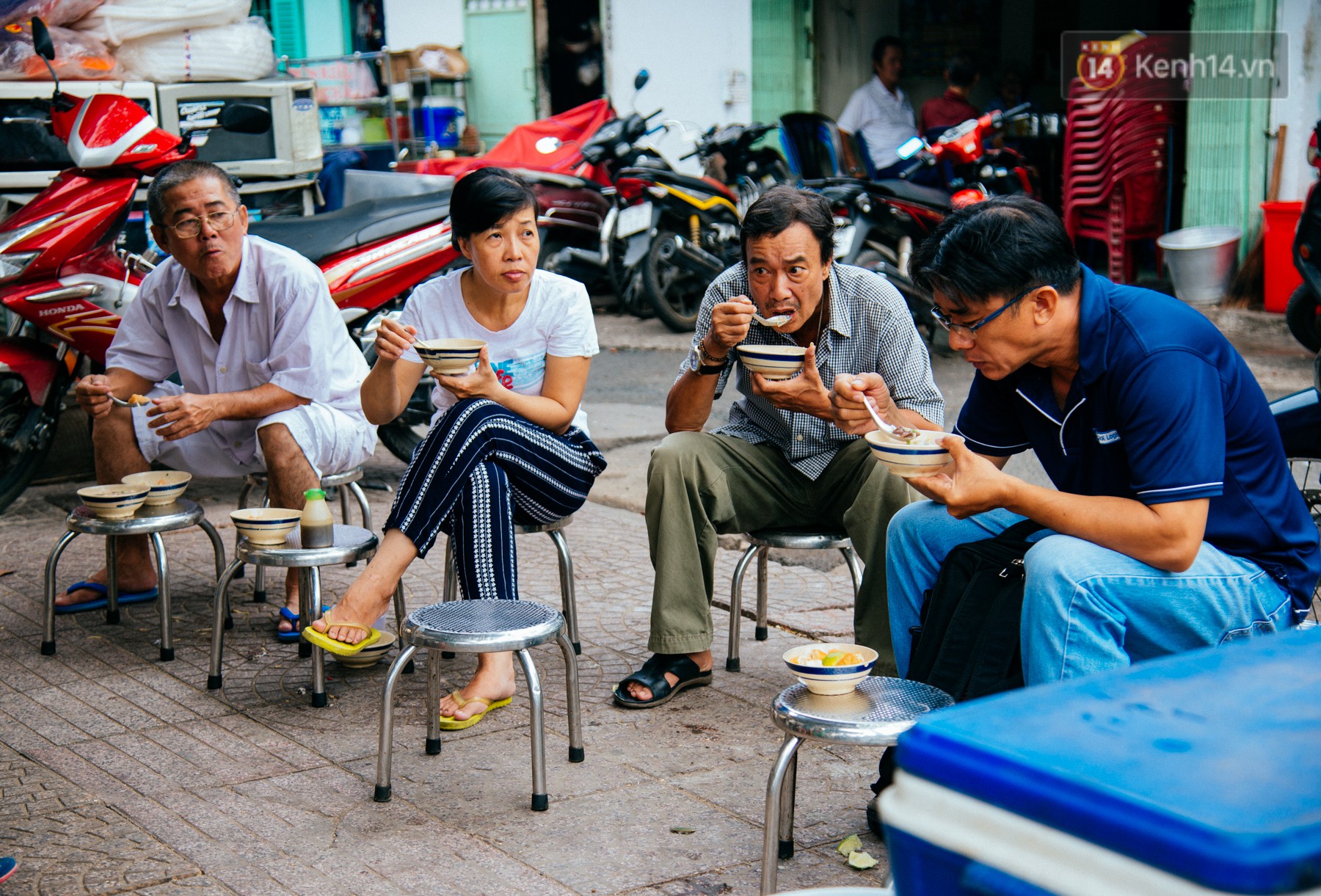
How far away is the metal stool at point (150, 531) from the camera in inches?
152

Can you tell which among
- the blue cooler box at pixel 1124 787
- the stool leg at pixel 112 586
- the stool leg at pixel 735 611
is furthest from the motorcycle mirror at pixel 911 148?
the blue cooler box at pixel 1124 787

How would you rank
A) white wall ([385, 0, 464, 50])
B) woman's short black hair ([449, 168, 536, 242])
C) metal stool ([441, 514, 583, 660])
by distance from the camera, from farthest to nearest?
white wall ([385, 0, 464, 50]), metal stool ([441, 514, 583, 660]), woman's short black hair ([449, 168, 536, 242])

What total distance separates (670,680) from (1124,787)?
2499mm

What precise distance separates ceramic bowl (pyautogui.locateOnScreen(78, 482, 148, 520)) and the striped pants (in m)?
0.91

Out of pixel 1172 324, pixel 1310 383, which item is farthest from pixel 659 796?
pixel 1310 383

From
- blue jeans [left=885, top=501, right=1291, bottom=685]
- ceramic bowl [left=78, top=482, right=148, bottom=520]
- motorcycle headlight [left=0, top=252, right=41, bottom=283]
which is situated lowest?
ceramic bowl [left=78, top=482, right=148, bottom=520]

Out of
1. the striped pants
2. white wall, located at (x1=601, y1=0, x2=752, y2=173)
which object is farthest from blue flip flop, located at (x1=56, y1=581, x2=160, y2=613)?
white wall, located at (x1=601, y1=0, x2=752, y2=173)

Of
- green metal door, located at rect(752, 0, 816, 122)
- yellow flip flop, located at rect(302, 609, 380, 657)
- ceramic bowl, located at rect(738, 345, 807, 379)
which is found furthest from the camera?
green metal door, located at rect(752, 0, 816, 122)

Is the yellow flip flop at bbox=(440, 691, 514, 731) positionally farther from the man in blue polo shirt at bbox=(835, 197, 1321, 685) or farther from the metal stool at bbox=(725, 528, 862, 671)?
the man in blue polo shirt at bbox=(835, 197, 1321, 685)

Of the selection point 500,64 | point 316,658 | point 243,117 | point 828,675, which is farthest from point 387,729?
point 500,64

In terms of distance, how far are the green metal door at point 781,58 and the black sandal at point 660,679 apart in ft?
30.3

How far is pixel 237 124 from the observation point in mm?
5301

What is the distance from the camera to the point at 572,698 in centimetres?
313

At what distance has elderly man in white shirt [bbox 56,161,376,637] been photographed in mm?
4059
